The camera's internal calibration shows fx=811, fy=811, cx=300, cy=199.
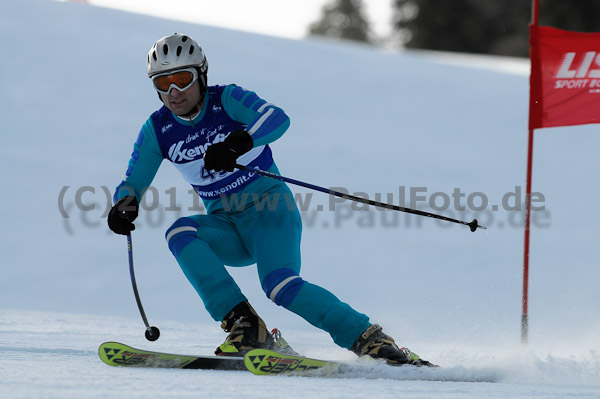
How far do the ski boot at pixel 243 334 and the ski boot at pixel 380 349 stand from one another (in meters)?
0.41

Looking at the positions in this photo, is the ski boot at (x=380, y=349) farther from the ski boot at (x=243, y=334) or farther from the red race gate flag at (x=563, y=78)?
the red race gate flag at (x=563, y=78)

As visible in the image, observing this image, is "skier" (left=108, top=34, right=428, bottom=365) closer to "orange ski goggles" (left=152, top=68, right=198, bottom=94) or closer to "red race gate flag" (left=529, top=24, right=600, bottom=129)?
"orange ski goggles" (left=152, top=68, right=198, bottom=94)

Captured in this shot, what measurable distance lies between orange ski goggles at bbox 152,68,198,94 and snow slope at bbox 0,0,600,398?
128 centimetres

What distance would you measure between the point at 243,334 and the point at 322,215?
16.2 ft

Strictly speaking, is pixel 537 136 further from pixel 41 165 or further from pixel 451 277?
pixel 41 165

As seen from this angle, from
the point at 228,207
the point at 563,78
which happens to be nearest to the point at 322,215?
the point at 563,78

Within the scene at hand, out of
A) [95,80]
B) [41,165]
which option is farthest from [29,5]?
[41,165]

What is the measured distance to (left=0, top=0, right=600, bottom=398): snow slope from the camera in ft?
13.9

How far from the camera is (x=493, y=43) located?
34531 millimetres

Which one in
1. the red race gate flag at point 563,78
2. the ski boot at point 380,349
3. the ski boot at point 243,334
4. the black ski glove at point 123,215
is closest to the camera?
the ski boot at point 380,349

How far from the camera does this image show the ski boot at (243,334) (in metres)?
3.54

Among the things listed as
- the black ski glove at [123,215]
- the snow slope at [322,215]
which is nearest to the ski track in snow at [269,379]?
the snow slope at [322,215]

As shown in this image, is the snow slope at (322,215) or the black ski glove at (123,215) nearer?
the black ski glove at (123,215)

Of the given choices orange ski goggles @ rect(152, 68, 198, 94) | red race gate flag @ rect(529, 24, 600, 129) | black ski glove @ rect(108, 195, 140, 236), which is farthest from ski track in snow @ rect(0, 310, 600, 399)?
red race gate flag @ rect(529, 24, 600, 129)
